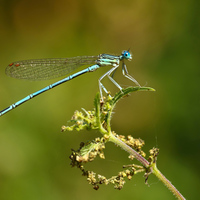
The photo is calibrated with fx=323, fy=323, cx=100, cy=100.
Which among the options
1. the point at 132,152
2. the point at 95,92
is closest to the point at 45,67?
the point at 95,92

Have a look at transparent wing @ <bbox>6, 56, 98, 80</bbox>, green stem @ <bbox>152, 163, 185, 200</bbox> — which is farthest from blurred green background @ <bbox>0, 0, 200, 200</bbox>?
green stem @ <bbox>152, 163, 185, 200</bbox>

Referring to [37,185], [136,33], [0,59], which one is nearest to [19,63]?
[0,59]

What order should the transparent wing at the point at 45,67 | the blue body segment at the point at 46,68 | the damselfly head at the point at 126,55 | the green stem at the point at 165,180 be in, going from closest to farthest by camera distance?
the green stem at the point at 165,180 < the damselfly head at the point at 126,55 < the blue body segment at the point at 46,68 < the transparent wing at the point at 45,67

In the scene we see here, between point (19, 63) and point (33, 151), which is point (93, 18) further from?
point (33, 151)

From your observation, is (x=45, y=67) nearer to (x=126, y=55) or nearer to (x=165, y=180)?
(x=126, y=55)

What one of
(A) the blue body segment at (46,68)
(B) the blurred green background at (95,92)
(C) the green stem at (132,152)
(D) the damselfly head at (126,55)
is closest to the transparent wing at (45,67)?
(A) the blue body segment at (46,68)

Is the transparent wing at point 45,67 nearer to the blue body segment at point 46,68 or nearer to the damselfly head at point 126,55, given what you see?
the blue body segment at point 46,68
